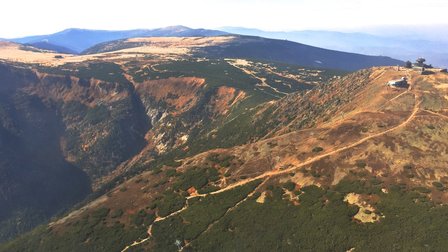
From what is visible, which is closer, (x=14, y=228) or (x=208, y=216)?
(x=208, y=216)

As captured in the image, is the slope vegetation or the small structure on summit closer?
the slope vegetation

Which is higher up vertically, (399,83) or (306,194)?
(399,83)

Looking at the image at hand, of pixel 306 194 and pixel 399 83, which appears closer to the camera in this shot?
pixel 306 194

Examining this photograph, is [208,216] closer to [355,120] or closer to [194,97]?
[355,120]

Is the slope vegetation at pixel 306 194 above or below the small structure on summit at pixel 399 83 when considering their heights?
below

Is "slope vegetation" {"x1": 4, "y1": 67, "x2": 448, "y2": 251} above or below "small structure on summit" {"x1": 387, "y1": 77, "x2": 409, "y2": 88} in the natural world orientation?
below

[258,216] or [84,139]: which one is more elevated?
[258,216]

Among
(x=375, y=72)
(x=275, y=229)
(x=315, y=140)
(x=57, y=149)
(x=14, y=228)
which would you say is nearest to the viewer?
(x=275, y=229)

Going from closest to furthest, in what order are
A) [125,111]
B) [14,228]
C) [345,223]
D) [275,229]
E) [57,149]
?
1. [345,223]
2. [275,229]
3. [14,228]
4. [57,149]
5. [125,111]

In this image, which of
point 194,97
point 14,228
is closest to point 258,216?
point 14,228

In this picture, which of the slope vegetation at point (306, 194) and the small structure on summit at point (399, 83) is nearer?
the slope vegetation at point (306, 194)

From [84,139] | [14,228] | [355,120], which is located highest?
[355,120]
